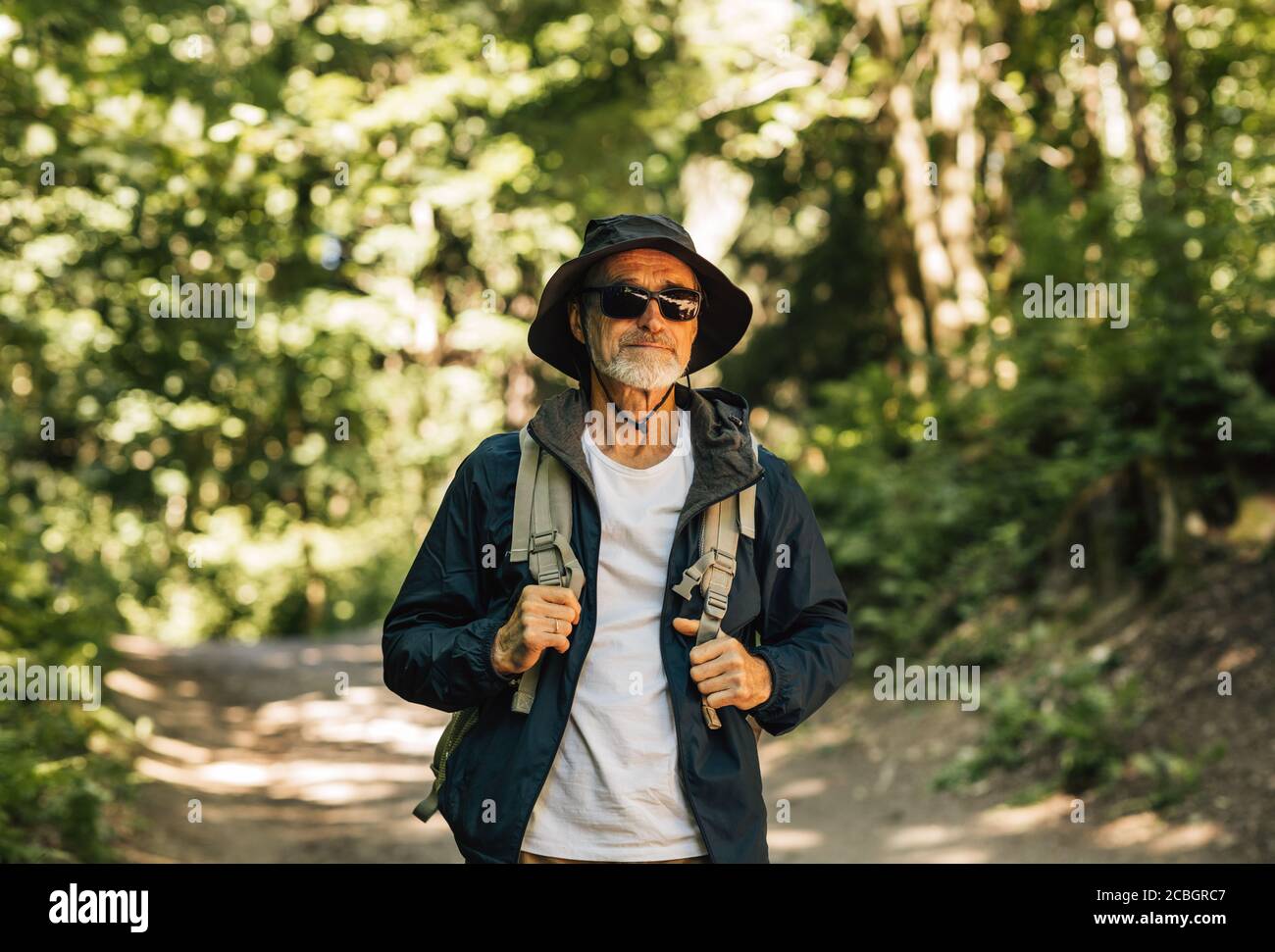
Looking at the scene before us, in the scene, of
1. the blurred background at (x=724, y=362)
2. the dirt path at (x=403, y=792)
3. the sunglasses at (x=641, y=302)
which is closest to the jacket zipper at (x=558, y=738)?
the sunglasses at (x=641, y=302)

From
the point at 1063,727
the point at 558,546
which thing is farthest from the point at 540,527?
the point at 1063,727

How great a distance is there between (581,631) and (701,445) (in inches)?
21.5

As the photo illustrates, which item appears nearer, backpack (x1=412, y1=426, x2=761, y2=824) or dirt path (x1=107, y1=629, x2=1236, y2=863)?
backpack (x1=412, y1=426, x2=761, y2=824)

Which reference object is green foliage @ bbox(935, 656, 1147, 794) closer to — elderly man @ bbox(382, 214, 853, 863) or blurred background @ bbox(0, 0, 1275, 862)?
blurred background @ bbox(0, 0, 1275, 862)

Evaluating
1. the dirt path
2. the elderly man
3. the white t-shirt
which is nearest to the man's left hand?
the elderly man

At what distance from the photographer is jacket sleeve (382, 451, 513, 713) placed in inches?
123

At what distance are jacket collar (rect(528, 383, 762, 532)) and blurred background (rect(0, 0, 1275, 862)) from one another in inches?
183

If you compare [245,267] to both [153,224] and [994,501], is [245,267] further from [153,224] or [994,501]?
[994,501]

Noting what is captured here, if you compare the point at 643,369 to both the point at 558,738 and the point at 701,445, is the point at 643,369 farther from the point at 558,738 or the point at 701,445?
the point at 558,738

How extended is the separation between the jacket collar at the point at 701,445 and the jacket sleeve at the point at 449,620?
0.74ft

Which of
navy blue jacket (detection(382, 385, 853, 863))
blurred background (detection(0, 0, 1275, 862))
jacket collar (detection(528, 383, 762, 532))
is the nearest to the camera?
navy blue jacket (detection(382, 385, 853, 863))

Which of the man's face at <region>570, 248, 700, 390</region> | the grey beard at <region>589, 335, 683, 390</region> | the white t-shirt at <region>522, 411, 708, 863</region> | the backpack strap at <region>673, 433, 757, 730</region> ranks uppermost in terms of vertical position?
the man's face at <region>570, 248, 700, 390</region>

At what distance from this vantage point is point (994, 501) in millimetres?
13711
